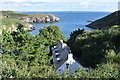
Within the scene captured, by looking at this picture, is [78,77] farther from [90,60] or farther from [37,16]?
[37,16]

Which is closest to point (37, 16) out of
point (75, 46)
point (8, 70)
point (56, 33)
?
point (56, 33)

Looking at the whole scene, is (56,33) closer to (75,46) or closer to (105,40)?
(75,46)

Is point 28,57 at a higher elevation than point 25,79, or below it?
below

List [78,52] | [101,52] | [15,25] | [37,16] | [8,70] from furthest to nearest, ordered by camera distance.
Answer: [37,16] < [15,25] < [78,52] < [101,52] < [8,70]

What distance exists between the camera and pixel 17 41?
2017 cm

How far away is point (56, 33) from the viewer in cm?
3447

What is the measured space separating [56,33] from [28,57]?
16.0m

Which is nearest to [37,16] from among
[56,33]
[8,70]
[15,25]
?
[15,25]

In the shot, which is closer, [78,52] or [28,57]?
[28,57]

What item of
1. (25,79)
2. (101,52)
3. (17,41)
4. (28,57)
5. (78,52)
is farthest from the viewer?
(78,52)

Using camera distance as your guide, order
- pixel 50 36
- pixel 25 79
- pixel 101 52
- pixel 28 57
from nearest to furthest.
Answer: pixel 25 79 < pixel 101 52 < pixel 28 57 < pixel 50 36

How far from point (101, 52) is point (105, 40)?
3.45 meters

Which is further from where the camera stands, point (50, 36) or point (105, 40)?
point (50, 36)

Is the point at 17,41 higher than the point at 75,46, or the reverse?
the point at 17,41
